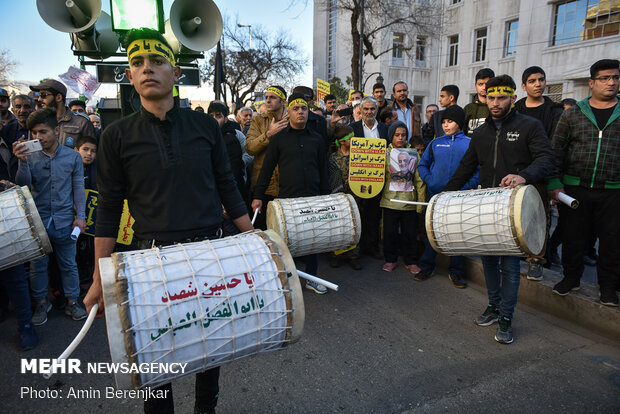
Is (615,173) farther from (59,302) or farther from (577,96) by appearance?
(577,96)

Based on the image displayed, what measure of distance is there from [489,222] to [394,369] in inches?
53.9

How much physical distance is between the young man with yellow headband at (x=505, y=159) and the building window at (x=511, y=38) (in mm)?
22563

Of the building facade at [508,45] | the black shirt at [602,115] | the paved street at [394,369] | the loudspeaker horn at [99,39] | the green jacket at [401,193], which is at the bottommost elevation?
the paved street at [394,369]

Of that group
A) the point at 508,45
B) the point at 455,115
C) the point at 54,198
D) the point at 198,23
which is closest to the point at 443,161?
the point at 455,115

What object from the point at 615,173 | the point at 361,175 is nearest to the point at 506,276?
the point at 615,173

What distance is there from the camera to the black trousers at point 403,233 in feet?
17.7

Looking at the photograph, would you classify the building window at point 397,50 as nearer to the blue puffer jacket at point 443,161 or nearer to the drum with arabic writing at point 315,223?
the blue puffer jacket at point 443,161

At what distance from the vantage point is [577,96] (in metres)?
19.4

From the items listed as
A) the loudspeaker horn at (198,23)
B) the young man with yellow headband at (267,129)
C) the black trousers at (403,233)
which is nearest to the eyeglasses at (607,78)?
the black trousers at (403,233)

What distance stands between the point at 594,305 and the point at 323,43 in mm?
44652

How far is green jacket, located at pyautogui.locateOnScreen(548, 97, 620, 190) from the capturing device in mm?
3547

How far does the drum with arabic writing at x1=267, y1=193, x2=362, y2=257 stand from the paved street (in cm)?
75

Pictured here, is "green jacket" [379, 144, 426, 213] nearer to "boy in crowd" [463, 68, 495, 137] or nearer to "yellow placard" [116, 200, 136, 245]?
"boy in crowd" [463, 68, 495, 137]

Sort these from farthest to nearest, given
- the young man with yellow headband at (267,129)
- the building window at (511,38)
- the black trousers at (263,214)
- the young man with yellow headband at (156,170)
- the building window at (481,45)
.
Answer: the building window at (481,45), the building window at (511,38), the black trousers at (263,214), the young man with yellow headband at (267,129), the young man with yellow headband at (156,170)
